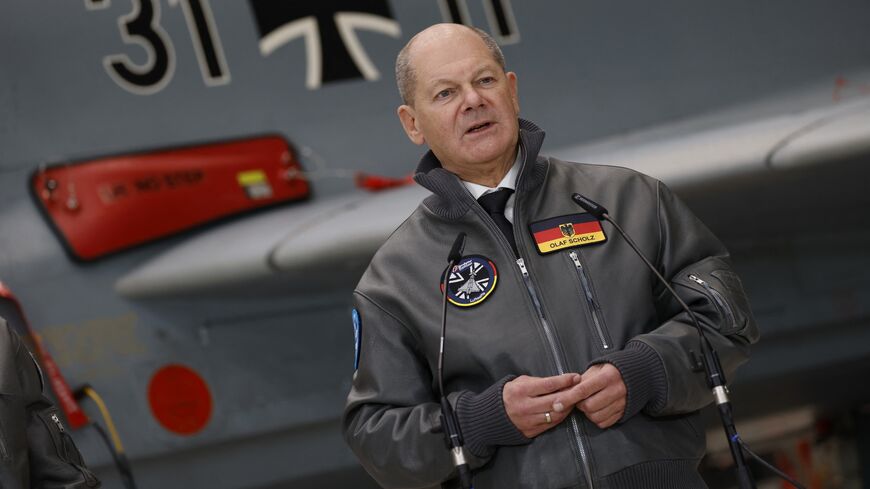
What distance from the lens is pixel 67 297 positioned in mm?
3178

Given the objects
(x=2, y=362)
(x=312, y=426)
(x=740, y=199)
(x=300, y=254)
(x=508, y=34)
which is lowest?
(x=312, y=426)

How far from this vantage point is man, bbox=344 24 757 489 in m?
1.37

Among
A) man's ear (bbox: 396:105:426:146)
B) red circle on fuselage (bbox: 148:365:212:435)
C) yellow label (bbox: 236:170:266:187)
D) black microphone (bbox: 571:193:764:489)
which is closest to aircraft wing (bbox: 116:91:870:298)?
yellow label (bbox: 236:170:266:187)

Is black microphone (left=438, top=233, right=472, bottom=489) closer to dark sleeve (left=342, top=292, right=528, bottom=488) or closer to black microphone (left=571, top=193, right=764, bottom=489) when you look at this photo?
dark sleeve (left=342, top=292, right=528, bottom=488)

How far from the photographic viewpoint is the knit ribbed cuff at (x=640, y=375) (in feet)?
4.42

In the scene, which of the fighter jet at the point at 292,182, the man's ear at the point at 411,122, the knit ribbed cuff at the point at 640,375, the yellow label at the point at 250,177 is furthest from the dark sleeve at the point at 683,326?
the yellow label at the point at 250,177

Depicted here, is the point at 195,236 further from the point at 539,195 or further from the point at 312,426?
the point at 539,195

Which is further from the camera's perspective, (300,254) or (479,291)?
(300,254)

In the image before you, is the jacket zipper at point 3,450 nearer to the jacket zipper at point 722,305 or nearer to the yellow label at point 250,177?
the jacket zipper at point 722,305

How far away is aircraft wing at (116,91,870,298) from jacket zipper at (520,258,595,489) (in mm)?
1677

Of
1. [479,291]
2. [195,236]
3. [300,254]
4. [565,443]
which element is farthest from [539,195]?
[195,236]

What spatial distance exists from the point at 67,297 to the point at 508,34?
1608mm

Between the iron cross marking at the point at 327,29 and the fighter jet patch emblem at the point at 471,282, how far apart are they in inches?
80.8

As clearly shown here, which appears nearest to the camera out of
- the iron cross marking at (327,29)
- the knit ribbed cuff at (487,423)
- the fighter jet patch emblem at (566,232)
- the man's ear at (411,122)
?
the knit ribbed cuff at (487,423)
